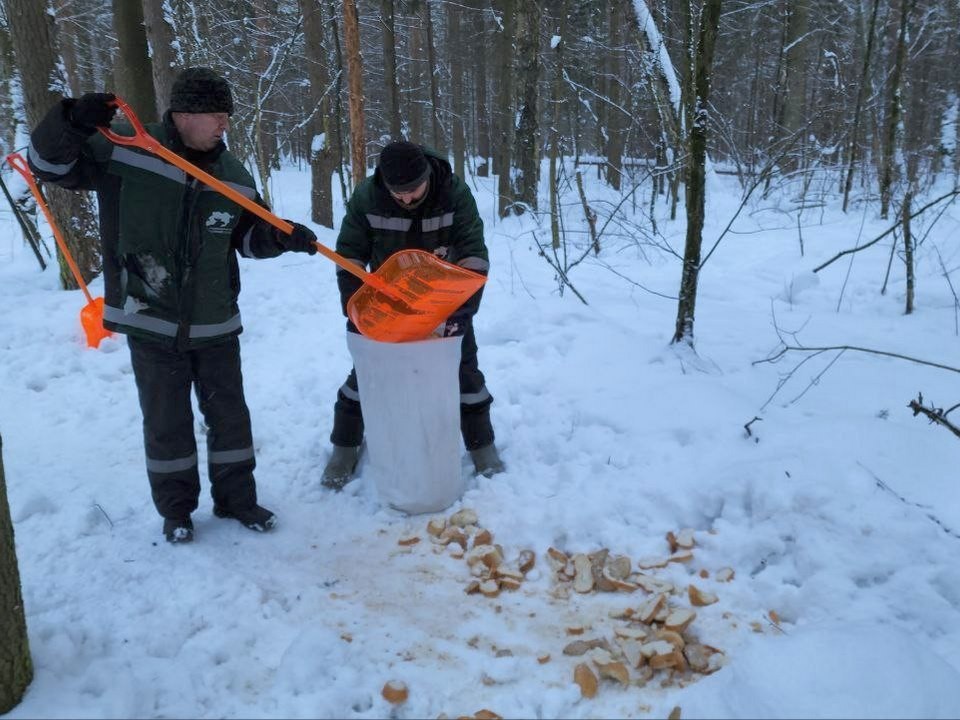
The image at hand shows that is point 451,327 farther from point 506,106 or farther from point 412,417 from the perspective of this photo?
point 506,106

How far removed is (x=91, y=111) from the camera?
7.51 feet

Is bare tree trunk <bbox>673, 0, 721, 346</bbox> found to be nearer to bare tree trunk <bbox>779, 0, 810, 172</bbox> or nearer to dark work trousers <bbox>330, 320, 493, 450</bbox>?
dark work trousers <bbox>330, 320, 493, 450</bbox>

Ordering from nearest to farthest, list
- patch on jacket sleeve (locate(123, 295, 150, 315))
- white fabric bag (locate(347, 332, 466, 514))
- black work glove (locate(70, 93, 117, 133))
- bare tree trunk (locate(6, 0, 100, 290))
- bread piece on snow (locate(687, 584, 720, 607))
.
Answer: black work glove (locate(70, 93, 117, 133)), bread piece on snow (locate(687, 584, 720, 607)), patch on jacket sleeve (locate(123, 295, 150, 315)), white fabric bag (locate(347, 332, 466, 514)), bare tree trunk (locate(6, 0, 100, 290))

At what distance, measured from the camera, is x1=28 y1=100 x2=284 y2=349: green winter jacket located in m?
2.49

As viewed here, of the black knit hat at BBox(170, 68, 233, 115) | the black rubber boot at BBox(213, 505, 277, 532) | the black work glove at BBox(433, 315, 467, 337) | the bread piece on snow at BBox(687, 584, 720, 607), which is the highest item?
the black knit hat at BBox(170, 68, 233, 115)

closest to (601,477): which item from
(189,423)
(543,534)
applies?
(543,534)

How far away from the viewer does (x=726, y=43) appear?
717 inches

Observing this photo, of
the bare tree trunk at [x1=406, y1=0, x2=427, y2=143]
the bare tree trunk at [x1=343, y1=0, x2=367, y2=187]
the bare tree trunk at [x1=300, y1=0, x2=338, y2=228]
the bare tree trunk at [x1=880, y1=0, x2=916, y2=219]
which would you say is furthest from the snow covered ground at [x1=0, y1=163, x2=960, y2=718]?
the bare tree trunk at [x1=406, y1=0, x2=427, y2=143]

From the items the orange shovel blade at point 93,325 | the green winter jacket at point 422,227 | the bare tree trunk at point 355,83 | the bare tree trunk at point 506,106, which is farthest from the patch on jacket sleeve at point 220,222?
the bare tree trunk at point 506,106

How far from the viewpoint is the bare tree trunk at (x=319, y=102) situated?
373 inches

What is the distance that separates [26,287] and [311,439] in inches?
175

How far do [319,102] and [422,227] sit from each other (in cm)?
780

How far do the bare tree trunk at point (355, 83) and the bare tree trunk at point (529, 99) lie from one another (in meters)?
2.64

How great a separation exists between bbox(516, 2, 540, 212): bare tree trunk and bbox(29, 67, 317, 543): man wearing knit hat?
7.28 metres
